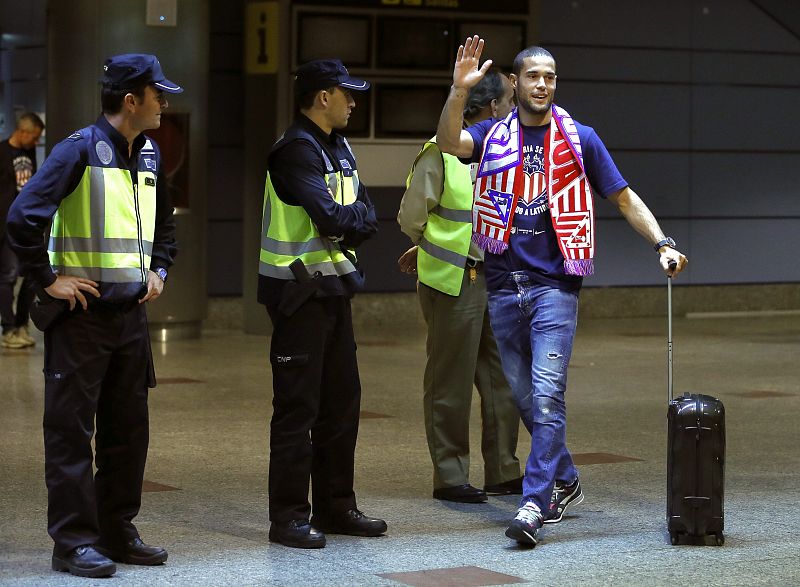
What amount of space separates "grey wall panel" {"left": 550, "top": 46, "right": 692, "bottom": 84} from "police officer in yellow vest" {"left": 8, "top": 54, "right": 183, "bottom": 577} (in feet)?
36.8

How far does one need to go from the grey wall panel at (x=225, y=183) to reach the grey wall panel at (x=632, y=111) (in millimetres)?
3670

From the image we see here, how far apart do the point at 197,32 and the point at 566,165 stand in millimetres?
8146

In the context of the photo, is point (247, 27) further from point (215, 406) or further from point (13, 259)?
point (215, 406)

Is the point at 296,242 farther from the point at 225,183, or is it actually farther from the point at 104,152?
the point at 225,183

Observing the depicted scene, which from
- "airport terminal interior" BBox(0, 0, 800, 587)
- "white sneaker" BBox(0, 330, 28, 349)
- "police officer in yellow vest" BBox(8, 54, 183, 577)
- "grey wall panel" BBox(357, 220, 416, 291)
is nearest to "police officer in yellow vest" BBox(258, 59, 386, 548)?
"airport terminal interior" BBox(0, 0, 800, 587)

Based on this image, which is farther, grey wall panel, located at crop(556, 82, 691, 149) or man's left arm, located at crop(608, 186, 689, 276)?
grey wall panel, located at crop(556, 82, 691, 149)

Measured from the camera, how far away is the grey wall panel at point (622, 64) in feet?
54.9

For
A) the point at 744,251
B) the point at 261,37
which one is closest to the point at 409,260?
the point at 261,37

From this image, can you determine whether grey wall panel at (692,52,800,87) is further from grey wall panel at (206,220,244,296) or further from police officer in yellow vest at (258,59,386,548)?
police officer in yellow vest at (258,59,386,548)

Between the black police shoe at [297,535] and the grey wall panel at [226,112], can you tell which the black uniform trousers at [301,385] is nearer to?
the black police shoe at [297,535]

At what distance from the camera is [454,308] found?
23.8 feet

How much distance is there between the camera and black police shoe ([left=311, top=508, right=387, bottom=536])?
6.30 m

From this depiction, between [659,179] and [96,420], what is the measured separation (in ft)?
40.5

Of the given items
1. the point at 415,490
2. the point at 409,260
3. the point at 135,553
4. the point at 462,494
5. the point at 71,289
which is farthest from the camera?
the point at 409,260
